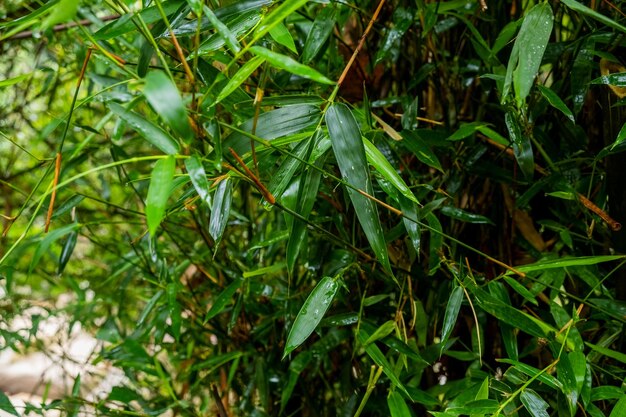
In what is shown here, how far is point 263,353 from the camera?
975mm

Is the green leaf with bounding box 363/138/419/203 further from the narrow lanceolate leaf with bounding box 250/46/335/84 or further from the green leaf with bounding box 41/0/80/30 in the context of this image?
the green leaf with bounding box 41/0/80/30

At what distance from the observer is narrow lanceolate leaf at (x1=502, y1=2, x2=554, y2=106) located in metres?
0.50

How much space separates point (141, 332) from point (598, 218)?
76 cm

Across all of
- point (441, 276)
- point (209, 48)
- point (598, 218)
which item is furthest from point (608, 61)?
point (209, 48)

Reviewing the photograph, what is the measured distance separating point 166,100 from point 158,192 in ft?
0.22

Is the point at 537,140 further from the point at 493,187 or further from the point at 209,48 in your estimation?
the point at 209,48

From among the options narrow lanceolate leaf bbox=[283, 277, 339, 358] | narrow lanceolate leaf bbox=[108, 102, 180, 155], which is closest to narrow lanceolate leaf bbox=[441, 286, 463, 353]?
narrow lanceolate leaf bbox=[283, 277, 339, 358]

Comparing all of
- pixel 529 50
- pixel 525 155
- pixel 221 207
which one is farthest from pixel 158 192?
pixel 525 155

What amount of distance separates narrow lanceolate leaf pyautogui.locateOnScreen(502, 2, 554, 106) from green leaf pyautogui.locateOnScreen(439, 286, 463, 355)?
8.7 inches

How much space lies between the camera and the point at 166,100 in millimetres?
367

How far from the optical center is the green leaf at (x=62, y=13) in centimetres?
36

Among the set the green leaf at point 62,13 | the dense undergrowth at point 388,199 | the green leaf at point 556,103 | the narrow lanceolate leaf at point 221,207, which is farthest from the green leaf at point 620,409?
the green leaf at point 62,13

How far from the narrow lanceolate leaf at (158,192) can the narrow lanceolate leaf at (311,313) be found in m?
0.22

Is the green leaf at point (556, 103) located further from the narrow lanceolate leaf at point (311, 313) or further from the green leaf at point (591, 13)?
the narrow lanceolate leaf at point (311, 313)
